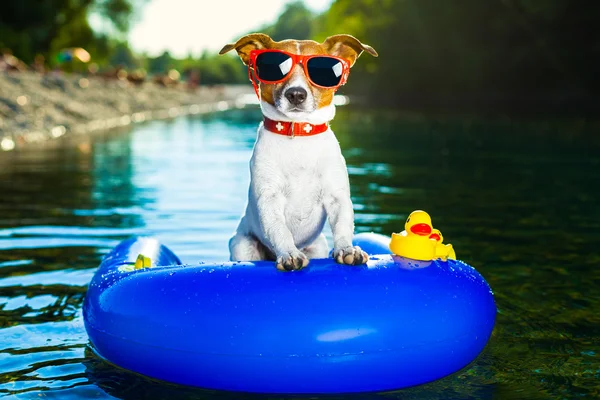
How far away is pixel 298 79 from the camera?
4.18 m

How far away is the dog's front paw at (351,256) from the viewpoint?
13.4 feet

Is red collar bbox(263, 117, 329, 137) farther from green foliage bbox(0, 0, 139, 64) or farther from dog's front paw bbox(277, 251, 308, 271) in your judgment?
green foliage bbox(0, 0, 139, 64)

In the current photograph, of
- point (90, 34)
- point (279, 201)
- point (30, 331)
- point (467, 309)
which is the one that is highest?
point (90, 34)

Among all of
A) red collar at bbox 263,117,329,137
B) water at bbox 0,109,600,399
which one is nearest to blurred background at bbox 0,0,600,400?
water at bbox 0,109,600,399

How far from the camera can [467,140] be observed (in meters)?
21.0

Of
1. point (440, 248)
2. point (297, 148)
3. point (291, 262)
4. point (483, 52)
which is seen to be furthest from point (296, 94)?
point (483, 52)

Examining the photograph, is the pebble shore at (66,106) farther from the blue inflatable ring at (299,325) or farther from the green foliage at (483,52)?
the green foliage at (483,52)

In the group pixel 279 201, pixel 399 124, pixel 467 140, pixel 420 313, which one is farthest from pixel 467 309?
pixel 399 124

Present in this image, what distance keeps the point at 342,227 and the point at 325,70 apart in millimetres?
874

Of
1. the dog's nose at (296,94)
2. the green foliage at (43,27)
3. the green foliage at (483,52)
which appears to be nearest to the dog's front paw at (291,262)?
the dog's nose at (296,94)

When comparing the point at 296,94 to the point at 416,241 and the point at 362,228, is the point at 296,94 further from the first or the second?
the point at 362,228

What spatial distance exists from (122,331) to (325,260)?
3.74 feet

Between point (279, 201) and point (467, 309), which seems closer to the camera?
point (467, 309)

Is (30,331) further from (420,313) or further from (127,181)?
(127,181)
